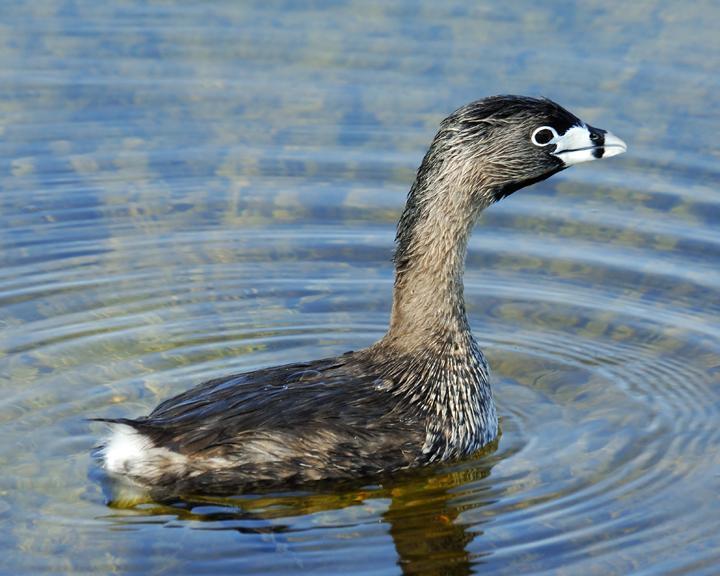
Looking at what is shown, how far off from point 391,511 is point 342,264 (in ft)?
10.4

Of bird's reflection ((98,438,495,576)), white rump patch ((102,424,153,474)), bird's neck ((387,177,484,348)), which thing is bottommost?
bird's reflection ((98,438,495,576))

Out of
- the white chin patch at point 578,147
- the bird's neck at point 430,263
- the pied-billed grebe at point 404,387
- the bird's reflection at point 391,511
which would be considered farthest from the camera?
the white chin patch at point 578,147

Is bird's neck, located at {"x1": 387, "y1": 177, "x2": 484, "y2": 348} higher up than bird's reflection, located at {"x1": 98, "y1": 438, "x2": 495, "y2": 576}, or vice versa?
bird's neck, located at {"x1": 387, "y1": 177, "x2": 484, "y2": 348}

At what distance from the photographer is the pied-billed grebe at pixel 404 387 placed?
8.53 meters

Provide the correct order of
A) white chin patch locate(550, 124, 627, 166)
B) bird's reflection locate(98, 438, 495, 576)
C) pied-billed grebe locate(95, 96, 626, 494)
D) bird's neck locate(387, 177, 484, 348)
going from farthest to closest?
white chin patch locate(550, 124, 627, 166) → bird's neck locate(387, 177, 484, 348) → pied-billed grebe locate(95, 96, 626, 494) → bird's reflection locate(98, 438, 495, 576)

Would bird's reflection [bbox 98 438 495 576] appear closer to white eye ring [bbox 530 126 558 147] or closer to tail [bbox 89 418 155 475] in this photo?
tail [bbox 89 418 155 475]

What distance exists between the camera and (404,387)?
9.19 meters

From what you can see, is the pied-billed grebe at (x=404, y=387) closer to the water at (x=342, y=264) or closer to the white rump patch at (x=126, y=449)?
the white rump patch at (x=126, y=449)

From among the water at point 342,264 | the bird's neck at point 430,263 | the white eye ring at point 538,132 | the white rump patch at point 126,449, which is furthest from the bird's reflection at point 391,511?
the white eye ring at point 538,132

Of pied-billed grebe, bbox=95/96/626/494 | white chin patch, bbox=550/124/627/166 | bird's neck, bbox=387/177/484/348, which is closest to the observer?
pied-billed grebe, bbox=95/96/626/494

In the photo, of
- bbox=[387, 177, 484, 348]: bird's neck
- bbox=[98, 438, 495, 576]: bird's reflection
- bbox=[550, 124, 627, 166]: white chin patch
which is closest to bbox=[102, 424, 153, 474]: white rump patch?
bbox=[98, 438, 495, 576]: bird's reflection

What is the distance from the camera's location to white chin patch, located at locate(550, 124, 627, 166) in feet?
31.6

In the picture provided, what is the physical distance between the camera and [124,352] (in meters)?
10.3

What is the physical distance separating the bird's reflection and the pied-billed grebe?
9cm
